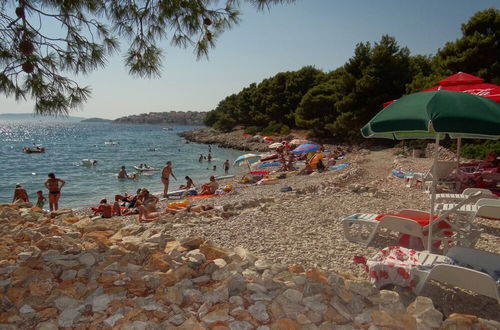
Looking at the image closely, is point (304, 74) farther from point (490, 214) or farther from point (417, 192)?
point (490, 214)

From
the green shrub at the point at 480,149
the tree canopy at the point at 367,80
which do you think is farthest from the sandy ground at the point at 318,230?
the tree canopy at the point at 367,80

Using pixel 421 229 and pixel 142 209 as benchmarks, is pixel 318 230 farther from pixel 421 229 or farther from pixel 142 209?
pixel 142 209

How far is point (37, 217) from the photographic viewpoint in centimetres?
660

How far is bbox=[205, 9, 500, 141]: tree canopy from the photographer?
16.9 m

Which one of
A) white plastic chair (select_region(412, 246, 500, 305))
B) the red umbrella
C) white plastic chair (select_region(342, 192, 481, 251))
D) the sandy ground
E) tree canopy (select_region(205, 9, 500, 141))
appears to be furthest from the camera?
tree canopy (select_region(205, 9, 500, 141))

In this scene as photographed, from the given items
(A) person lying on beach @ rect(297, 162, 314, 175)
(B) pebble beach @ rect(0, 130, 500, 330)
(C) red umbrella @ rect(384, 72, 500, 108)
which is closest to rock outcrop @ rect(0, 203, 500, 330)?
(B) pebble beach @ rect(0, 130, 500, 330)

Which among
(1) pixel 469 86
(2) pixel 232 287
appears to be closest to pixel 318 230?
(2) pixel 232 287

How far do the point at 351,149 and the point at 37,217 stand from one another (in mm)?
22634

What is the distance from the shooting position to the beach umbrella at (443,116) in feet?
10.5

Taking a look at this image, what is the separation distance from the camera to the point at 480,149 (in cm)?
1330

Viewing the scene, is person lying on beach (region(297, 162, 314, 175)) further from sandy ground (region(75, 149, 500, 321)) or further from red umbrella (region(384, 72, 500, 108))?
red umbrella (region(384, 72, 500, 108))

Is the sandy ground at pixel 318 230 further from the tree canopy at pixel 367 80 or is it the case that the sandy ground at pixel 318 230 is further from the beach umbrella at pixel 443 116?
the tree canopy at pixel 367 80

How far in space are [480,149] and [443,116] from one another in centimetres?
1211

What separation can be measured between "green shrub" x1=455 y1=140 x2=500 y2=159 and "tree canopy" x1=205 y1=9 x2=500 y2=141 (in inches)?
135
